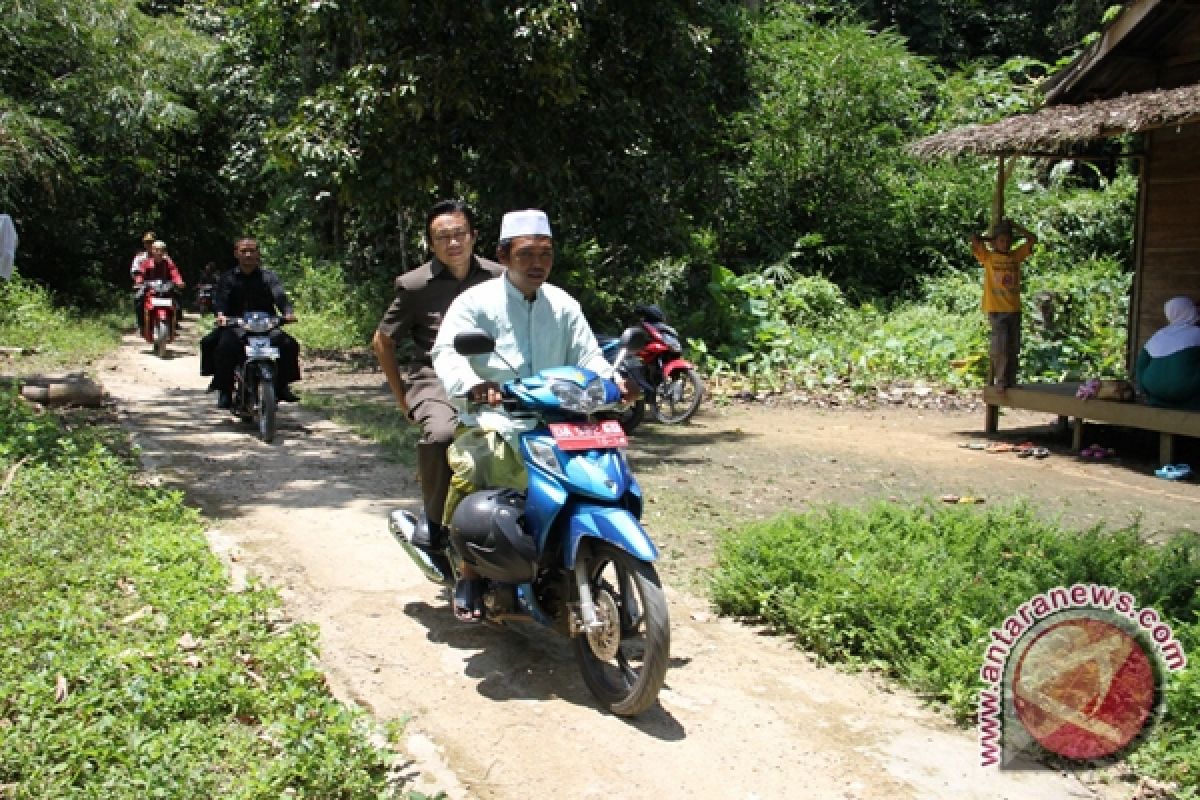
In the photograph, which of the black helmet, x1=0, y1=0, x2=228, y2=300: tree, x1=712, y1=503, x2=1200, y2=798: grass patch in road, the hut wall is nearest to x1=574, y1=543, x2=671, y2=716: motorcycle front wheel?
the black helmet

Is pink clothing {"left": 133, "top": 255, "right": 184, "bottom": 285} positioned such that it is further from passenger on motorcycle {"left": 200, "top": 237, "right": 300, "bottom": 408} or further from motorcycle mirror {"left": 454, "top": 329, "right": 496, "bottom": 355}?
motorcycle mirror {"left": 454, "top": 329, "right": 496, "bottom": 355}

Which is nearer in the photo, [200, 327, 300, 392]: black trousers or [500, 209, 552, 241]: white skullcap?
[500, 209, 552, 241]: white skullcap

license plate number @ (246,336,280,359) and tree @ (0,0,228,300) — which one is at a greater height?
tree @ (0,0,228,300)

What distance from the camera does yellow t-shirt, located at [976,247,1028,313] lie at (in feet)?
35.1

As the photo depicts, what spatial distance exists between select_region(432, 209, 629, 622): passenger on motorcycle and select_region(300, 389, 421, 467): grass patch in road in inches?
158

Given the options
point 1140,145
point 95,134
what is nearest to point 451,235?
point 1140,145

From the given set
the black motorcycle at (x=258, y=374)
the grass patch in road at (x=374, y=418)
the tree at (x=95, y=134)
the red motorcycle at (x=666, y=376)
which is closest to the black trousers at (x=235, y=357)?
the black motorcycle at (x=258, y=374)

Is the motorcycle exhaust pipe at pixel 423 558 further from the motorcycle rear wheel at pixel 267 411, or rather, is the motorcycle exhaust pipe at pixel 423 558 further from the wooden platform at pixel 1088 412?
the wooden platform at pixel 1088 412

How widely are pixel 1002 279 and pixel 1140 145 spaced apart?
3.04 meters

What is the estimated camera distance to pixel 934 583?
5016 millimetres

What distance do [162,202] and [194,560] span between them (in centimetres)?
2322

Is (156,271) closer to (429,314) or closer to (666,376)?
(666,376)

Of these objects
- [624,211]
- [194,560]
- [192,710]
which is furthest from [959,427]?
[192,710]

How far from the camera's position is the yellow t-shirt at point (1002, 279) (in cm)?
1071
